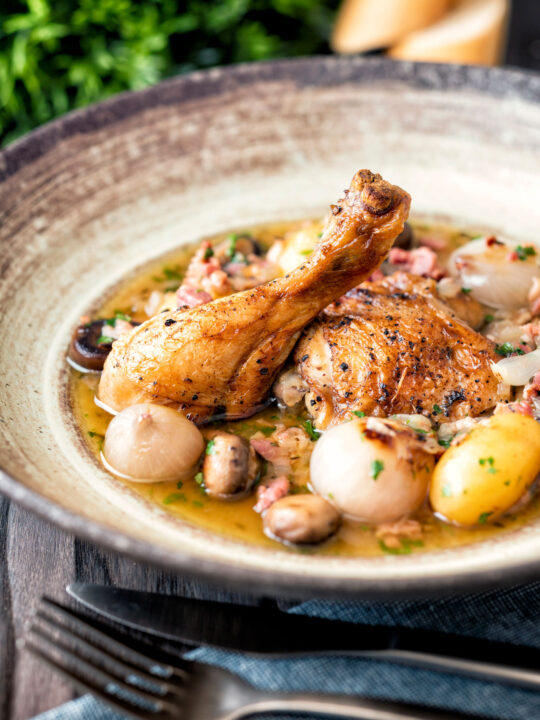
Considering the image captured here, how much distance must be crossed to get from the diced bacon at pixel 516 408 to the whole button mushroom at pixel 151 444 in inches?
51.7

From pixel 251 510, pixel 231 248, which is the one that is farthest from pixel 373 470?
pixel 231 248

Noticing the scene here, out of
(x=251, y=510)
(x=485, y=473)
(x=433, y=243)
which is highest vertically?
(x=485, y=473)

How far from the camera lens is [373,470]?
9.87 ft

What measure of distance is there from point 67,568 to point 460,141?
12.2 feet

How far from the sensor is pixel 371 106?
533cm

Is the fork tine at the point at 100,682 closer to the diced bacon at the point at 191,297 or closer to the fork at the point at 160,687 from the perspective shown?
the fork at the point at 160,687

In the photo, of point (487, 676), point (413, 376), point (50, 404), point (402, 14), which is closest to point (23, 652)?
point (50, 404)

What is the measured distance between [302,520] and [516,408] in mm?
1133

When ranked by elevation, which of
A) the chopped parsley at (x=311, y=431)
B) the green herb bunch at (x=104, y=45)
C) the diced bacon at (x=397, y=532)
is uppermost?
the green herb bunch at (x=104, y=45)

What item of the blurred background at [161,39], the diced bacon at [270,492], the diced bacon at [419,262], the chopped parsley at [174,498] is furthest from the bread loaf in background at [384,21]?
the chopped parsley at [174,498]

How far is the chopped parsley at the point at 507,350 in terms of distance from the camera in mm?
3695

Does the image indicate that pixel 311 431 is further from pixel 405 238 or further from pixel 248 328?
pixel 405 238

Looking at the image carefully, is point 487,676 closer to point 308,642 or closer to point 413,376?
point 308,642

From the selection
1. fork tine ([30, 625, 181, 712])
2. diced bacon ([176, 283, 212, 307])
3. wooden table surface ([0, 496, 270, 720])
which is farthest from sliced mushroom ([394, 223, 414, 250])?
fork tine ([30, 625, 181, 712])
